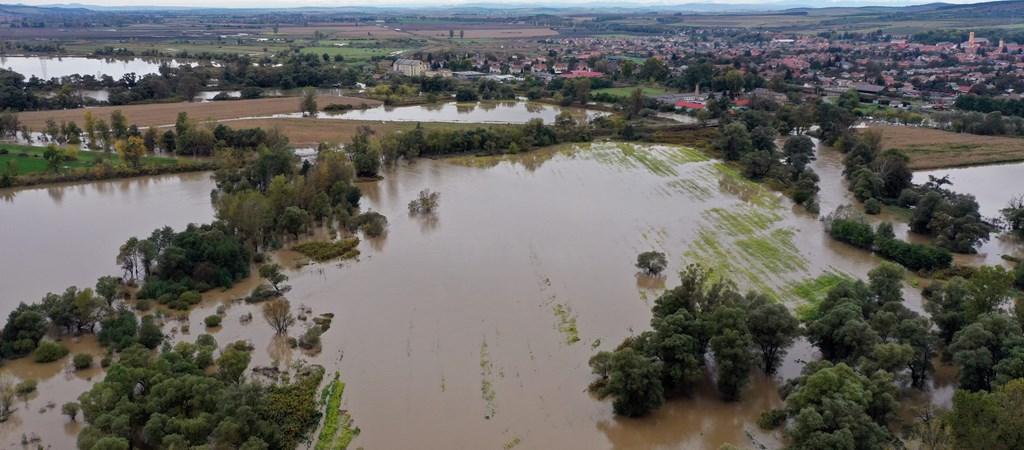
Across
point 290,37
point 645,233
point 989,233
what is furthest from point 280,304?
point 290,37

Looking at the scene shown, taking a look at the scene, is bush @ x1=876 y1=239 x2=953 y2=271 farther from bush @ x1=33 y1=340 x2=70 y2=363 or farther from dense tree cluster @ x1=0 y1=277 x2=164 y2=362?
bush @ x1=33 y1=340 x2=70 y2=363

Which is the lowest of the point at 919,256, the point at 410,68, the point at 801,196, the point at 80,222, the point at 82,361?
the point at 82,361

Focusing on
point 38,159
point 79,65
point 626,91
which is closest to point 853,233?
point 38,159

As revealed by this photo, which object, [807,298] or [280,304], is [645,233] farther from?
[280,304]

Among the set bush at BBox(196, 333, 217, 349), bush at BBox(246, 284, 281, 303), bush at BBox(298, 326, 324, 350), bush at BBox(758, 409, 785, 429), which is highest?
bush at BBox(196, 333, 217, 349)

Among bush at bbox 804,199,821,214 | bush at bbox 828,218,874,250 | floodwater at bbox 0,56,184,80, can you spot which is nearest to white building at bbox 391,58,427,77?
floodwater at bbox 0,56,184,80

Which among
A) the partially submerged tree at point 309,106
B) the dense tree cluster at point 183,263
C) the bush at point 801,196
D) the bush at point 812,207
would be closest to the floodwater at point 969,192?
the bush at point 812,207

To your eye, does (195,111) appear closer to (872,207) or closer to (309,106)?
(309,106)
